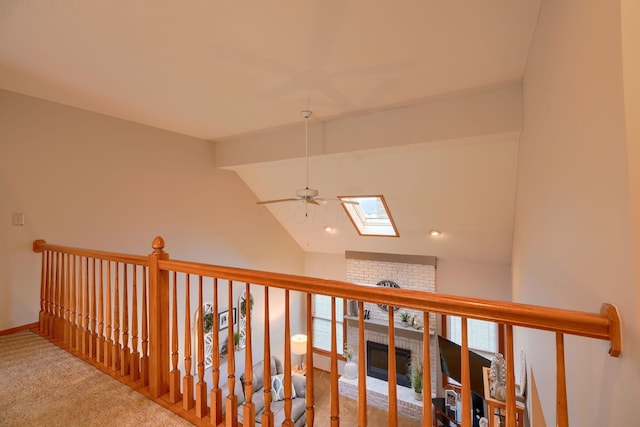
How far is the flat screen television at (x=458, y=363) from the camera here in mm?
3492

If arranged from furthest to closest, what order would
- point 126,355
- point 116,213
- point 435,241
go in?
point 435,241 → point 116,213 → point 126,355

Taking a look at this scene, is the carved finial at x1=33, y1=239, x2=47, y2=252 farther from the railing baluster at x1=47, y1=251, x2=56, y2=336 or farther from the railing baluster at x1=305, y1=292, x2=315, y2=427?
the railing baluster at x1=305, y1=292, x2=315, y2=427

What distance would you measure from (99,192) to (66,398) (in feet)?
8.57

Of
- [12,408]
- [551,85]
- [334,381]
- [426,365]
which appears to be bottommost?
[12,408]

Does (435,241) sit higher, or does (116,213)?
(116,213)

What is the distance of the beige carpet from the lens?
1622 millimetres

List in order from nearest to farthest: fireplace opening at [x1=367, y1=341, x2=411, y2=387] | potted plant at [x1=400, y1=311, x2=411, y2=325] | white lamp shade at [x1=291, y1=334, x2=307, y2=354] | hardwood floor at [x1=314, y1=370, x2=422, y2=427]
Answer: hardwood floor at [x1=314, y1=370, x2=422, y2=427], white lamp shade at [x1=291, y1=334, x2=307, y2=354], fireplace opening at [x1=367, y1=341, x2=411, y2=387], potted plant at [x1=400, y1=311, x2=411, y2=325]

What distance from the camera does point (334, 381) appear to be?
1.23 m

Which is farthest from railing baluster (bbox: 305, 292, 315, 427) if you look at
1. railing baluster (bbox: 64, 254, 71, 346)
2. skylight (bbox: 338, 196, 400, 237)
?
skylight (bbox: 338, 196, 400, 237)

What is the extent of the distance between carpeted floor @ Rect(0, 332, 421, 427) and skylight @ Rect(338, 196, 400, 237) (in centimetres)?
418

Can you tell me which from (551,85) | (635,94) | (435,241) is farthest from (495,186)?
(635,94)

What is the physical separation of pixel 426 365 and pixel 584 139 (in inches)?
36.3

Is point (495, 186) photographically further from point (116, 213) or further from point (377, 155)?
point (116, 213)

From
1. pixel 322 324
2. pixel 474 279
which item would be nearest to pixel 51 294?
pixel 322 324
